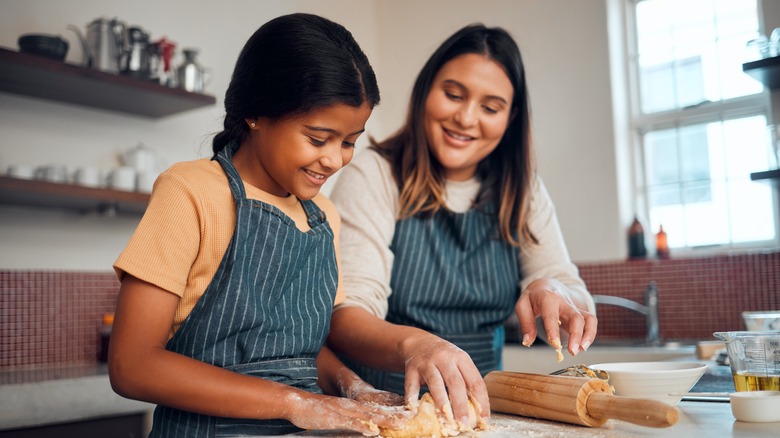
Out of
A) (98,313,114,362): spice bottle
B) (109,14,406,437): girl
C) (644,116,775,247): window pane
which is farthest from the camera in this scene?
(644,116,775,247): window pane

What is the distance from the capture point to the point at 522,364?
9.88 ft

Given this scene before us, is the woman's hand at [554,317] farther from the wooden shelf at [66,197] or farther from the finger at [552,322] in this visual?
the wooden shelf at [66,197]

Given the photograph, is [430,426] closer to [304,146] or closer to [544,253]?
[304,146]

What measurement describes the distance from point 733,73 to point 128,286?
3.09 meters

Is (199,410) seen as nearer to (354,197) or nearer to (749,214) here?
(354,197)

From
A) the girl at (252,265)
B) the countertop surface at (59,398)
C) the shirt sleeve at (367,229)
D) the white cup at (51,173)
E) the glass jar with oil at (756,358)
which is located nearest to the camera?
the girl at (252,265)

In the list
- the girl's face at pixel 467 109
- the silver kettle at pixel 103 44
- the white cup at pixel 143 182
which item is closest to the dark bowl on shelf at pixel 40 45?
the silver kettle at pixel 103 44

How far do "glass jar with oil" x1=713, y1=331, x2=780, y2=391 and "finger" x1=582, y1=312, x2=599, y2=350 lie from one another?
189 millimetres

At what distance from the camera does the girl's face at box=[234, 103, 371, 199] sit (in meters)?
1.05

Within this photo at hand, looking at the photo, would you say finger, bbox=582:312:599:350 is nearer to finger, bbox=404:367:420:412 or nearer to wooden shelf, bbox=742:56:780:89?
finger, bbox=404:367:420:412

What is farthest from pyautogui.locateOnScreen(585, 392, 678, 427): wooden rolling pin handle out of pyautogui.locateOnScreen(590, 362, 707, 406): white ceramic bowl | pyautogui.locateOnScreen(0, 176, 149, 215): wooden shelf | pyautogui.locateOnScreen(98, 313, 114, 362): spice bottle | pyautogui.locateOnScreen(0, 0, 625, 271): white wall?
pyautogui.locateOnScreen(98, 313, 114, 362): spice bottle

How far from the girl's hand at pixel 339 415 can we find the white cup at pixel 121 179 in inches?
78.2

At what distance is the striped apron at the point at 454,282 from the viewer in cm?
156

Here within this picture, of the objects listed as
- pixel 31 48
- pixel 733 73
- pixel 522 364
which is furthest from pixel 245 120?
pixel 733 73
